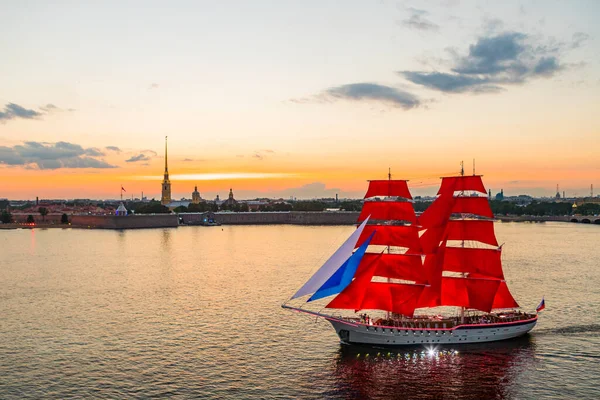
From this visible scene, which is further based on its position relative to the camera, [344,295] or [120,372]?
[344,295]

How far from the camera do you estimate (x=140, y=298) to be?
173ft

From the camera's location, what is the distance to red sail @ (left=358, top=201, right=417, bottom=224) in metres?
40.8

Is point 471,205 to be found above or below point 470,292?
above

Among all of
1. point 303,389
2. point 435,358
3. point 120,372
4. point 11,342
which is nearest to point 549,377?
point 435,358

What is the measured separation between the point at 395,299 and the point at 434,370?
6639 mm

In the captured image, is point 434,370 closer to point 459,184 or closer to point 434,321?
point 434,321

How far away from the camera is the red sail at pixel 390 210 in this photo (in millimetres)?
40844

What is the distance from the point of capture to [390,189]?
134 ft

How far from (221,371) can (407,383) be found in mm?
10233

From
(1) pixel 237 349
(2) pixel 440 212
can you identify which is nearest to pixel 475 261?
(2) pixel 440 212

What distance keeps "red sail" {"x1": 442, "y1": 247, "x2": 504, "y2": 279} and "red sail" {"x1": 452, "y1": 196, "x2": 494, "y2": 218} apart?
2745 mm

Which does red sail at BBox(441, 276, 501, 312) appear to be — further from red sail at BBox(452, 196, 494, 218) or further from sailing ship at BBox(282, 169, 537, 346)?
red sail at BBox(452, 196, 494, 218)

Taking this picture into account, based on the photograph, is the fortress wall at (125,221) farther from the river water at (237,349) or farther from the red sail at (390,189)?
the red sail at (390,189)

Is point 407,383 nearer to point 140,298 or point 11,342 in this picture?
point 11,342
